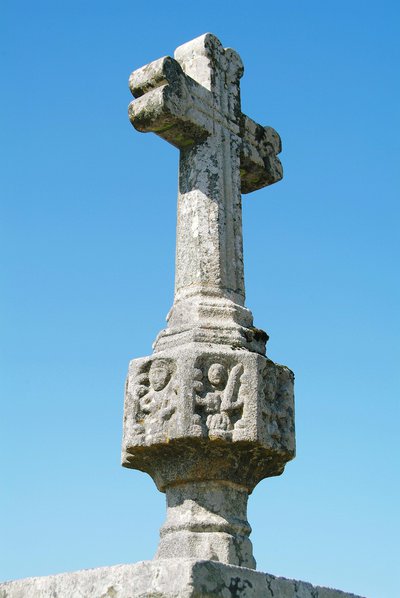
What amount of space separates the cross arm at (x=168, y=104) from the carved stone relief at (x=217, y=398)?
5.65 ft

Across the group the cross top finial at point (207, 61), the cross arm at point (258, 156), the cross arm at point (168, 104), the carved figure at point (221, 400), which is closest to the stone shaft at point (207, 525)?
the carved figure at point (221, 400)

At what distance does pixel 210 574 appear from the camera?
3982 millimetres

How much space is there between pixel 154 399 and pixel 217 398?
0.39 m

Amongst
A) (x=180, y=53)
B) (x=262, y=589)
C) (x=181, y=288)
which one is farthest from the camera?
(x=180, y=53)

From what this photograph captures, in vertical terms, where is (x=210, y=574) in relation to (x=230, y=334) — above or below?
below

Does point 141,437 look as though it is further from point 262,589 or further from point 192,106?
point 192,106

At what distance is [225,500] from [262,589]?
3.35 ft

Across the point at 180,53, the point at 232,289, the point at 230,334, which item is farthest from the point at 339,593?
the point at 180,53

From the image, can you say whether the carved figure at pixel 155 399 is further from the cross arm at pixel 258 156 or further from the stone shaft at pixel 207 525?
the cross arm at pixel 258 156

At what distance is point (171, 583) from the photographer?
12.9 feet

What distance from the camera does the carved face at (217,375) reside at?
5195mm

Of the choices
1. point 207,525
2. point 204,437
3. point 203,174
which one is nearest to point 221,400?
point 204,437

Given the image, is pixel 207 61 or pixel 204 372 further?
pixel 207 61

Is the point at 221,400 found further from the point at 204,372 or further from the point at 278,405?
the point at 278,405
